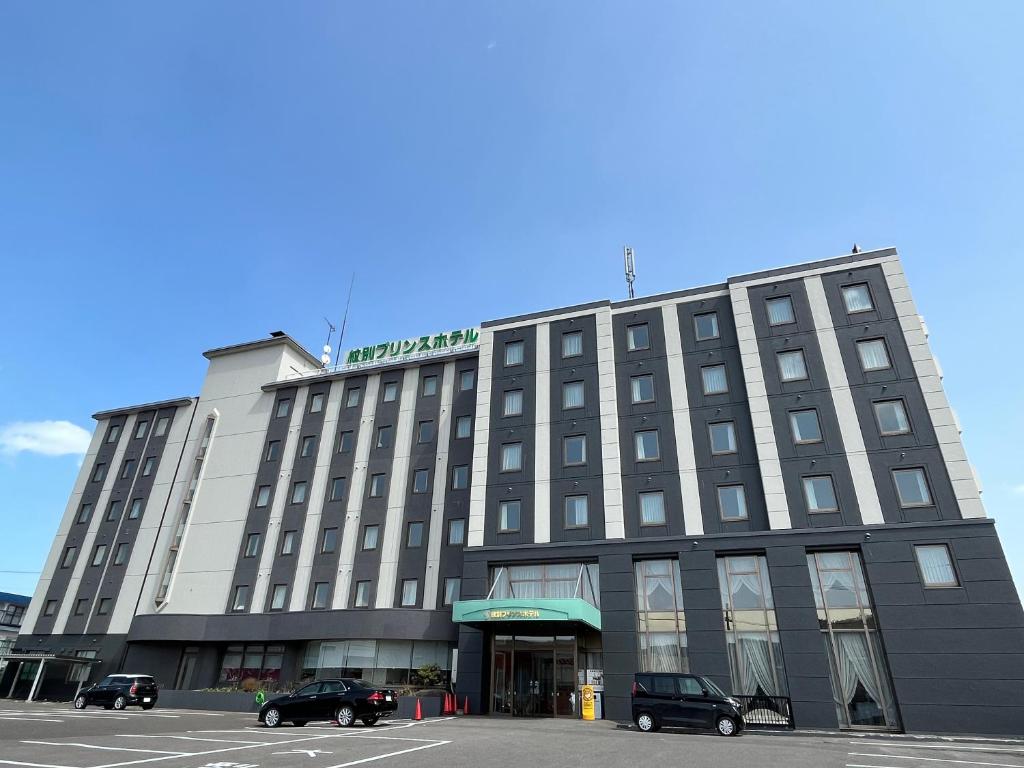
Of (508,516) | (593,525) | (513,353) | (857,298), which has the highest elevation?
(513,353)

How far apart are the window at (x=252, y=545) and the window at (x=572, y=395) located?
2194 cm

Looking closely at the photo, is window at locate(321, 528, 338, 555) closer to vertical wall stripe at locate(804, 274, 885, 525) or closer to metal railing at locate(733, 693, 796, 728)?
metal railing at locate(733, 693, 796, 728)

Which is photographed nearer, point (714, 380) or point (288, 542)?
point (714, 380)

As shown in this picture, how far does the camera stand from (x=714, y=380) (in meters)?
31.8

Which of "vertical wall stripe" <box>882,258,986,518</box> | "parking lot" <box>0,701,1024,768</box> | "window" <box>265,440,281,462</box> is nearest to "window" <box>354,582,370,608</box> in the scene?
"window" <box>265,440,281,462</box>

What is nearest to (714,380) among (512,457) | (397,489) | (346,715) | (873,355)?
(873,355)

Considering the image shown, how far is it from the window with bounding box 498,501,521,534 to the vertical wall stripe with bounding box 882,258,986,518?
19399 mm

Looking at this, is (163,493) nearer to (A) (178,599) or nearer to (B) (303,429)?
(A) (178,599)

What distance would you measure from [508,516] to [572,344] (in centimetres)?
1058

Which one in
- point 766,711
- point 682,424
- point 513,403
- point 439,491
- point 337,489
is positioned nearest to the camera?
point 766,711

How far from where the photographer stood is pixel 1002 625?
22.9 metres

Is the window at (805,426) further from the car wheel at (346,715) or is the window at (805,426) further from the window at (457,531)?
the car wheel at (346,715)

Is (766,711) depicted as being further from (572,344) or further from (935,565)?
(572,344)

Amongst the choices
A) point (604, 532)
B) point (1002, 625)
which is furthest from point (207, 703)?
point (1002, 625)
